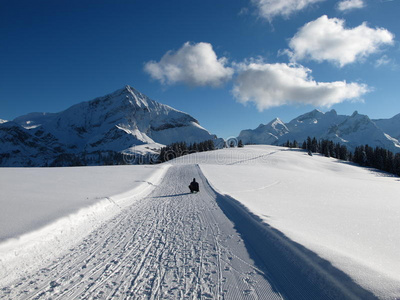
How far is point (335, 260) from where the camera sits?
4.09 m

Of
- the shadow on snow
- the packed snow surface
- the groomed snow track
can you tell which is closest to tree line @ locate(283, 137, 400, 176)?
the packed snow surface

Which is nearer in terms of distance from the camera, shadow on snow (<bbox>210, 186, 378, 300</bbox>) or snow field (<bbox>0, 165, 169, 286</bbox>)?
shadow on snow (<bbox>210, 186, 378, 300</bbox>)

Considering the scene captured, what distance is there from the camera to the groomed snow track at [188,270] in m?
3.69

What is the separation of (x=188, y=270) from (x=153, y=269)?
29.8 inches

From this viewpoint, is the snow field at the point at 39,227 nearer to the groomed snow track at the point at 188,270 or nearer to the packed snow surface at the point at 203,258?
the packed snow surface at the point at 203,258

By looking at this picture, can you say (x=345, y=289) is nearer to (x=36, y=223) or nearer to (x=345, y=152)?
(x=36, y=223)

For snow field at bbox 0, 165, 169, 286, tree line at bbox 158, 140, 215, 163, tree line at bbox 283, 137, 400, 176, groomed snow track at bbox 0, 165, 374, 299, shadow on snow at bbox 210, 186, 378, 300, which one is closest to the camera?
shadow on snow at bbox 210, 186, 378, 300

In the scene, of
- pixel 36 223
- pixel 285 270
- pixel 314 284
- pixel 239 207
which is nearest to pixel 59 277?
pixel 36 223

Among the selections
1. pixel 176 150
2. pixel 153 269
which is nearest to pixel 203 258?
pixel 153 269

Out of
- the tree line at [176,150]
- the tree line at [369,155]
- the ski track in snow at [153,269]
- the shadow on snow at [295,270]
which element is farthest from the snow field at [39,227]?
the tree line at [369,155]

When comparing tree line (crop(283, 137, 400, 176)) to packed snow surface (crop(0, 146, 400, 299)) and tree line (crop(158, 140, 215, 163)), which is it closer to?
tree line (crop(158, 140, 215, 163))

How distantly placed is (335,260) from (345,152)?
334ft

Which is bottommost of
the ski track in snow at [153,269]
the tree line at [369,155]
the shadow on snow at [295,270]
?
the ski track in snow at [153,269]

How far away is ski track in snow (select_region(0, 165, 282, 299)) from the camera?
12.2ft
